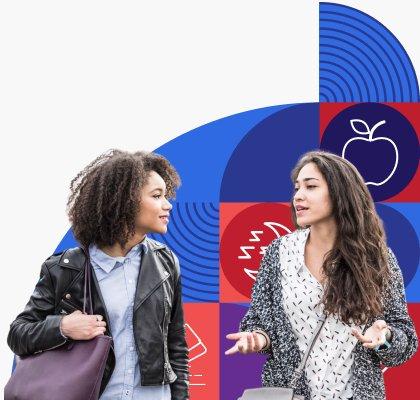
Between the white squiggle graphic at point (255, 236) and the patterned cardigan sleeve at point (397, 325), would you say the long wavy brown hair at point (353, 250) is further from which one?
the white squiggle graphic at point (255, 236)

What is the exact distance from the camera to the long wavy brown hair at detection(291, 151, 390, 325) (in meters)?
3.36

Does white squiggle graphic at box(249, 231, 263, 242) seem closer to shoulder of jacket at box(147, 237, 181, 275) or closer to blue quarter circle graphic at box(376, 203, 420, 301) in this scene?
blue quarter circle graphic at box(376, 203, 420, 301)

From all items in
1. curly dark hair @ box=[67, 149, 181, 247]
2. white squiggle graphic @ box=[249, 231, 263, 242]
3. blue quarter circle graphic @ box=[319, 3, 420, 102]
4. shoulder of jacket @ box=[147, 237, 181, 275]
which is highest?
blue quarter circle graphic @ box=[319, 3, 420, 102]

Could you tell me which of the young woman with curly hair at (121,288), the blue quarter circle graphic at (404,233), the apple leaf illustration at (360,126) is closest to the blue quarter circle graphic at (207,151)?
the apple leaf illustration at (360,126)

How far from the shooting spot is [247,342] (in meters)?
3.26

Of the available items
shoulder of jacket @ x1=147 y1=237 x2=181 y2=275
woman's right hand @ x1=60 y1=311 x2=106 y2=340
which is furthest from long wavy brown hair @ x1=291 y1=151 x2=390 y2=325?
woman's right hand @ x1=60 y1=311 x2=106 y2=340

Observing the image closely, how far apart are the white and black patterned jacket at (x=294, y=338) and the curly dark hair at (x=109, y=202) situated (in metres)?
0.64

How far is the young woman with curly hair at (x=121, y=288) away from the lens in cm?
308

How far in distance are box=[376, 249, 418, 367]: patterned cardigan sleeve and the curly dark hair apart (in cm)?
108

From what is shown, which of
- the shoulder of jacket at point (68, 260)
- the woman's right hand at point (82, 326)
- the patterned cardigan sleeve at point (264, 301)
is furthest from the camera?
the patterned cardigan sleeve at point (264, 301)

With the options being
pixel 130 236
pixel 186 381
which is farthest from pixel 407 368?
pixel 130 236

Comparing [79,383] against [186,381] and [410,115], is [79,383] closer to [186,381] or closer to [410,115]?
[186,381]

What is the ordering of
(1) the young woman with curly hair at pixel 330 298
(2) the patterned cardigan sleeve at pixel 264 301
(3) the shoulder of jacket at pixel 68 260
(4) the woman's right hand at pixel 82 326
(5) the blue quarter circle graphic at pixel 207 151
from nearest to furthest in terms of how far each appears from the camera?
(4) the woman's right hand at pixel 82 326
(3) the shoulder of jacket at pixel 68 260
(1) the young woman with curly hair at pixel 330 298
(2) the patterned cardigan sleeve at pixel 264 301
(5) the blue quarter circle graphic at pixel 207 151

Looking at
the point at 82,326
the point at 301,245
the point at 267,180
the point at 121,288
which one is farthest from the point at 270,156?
the point at 82,326
